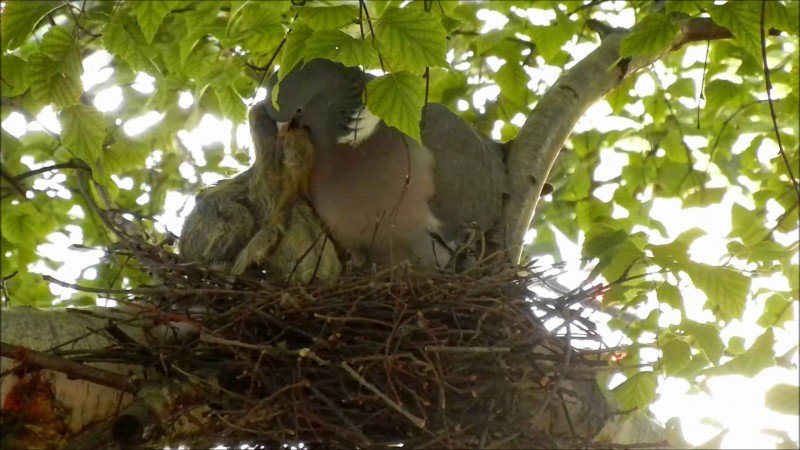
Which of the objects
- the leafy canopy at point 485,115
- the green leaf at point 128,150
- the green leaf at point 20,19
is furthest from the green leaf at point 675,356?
the green leaf at point 128,150

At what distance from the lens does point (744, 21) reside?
6.18 ft

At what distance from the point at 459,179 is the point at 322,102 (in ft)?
1.21

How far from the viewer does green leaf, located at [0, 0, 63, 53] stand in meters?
1.80

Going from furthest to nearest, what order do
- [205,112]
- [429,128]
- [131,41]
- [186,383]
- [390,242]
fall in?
[205,112] → [429,128] → [390,242] → [131,41] → [186,383]

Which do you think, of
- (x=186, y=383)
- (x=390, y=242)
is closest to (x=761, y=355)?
(x=390, y=242)

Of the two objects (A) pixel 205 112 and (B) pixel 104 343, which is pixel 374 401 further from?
(A) pixel 205 112

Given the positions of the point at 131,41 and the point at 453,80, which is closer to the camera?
the point at 131,41

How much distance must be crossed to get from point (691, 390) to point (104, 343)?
5.13ft

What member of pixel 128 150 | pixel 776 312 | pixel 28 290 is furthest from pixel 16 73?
pixel 776 312

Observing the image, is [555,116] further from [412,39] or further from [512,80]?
[412,39]

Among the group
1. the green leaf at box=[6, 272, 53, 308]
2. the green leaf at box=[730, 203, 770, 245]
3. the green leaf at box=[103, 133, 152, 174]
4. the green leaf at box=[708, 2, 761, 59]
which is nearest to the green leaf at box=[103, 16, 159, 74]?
the green leaf at box=[103, 133, 152, 174]

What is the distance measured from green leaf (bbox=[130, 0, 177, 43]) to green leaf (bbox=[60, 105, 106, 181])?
211mm

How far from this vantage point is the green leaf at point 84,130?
1.87 metres

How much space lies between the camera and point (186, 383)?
1.71 m
